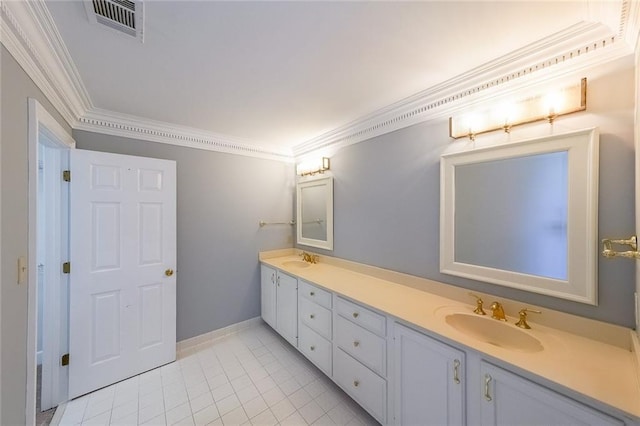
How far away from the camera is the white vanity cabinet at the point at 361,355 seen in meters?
1.57

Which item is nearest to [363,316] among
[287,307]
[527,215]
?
[287,307]

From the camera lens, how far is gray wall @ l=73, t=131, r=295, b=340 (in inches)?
100

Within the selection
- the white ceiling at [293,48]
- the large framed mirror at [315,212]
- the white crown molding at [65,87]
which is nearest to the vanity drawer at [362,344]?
the large framed mirror at [315,212]

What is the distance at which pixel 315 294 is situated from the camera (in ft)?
7.02

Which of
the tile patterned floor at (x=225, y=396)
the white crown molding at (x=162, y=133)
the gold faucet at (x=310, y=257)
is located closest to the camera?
the tile patterned floor at (x=225, y=396)

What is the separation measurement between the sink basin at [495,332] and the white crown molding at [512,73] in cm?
142

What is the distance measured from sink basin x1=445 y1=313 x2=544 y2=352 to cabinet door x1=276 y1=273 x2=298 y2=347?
1.43 meters

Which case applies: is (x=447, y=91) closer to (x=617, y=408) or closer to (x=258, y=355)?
(x=617, y=408)

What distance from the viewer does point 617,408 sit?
0.81 meters

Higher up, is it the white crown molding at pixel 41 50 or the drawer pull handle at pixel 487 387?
the white crown molding at pixel 41 50

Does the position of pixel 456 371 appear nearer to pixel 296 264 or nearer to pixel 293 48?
pixel 293 48

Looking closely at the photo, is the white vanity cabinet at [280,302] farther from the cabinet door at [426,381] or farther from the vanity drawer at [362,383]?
the cabinet door at [426,381]

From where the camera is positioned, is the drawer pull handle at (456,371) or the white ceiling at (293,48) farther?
the drawer pull handle at (456,371)

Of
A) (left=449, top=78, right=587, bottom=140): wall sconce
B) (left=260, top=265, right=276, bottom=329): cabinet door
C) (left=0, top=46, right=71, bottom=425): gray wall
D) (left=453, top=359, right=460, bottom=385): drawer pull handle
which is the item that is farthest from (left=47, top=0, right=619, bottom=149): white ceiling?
(left=260, top=265, right=276, bottom=329): cabinet door
